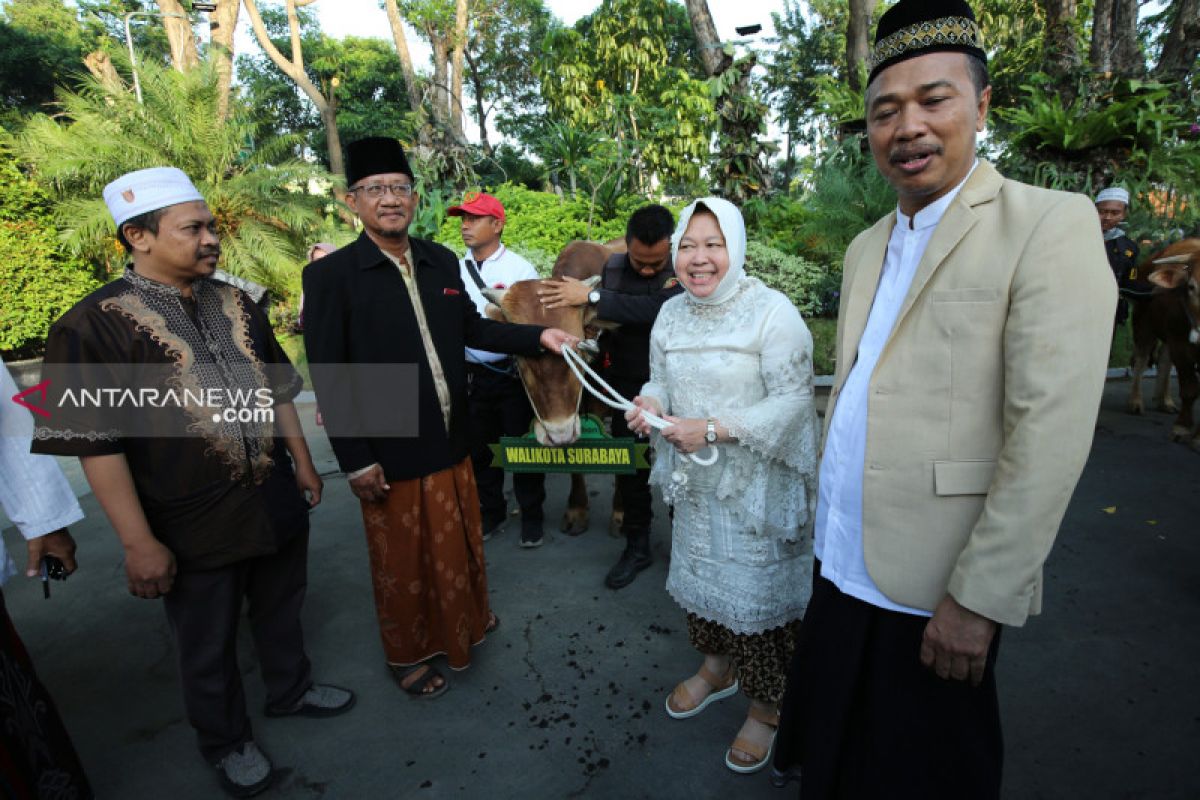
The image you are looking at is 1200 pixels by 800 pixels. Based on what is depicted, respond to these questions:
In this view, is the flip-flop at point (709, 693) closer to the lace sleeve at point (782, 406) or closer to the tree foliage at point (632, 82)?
the lace sleeve at point (782, 406)

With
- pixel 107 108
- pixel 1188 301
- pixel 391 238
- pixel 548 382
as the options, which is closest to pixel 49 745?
pixel 391 238

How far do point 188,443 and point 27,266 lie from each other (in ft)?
38.0

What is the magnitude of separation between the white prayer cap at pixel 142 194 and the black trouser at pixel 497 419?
7.87 feet

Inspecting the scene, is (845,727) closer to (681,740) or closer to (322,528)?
(681,740)

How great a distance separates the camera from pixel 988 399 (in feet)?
4.83

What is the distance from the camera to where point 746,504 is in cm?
242

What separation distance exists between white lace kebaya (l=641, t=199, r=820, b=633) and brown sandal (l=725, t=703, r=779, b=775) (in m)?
0.42

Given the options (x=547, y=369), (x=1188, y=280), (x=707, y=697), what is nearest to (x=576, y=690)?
(x=707, y=697)

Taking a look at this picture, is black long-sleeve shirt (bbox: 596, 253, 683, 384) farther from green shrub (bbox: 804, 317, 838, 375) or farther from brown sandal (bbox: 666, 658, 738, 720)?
green shrub (bbox: 804, 317, 838, 375)

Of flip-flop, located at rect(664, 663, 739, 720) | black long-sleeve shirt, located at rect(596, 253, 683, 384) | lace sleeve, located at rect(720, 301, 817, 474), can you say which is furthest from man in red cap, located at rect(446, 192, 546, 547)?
lace sleeve, located at rect(720, 301, 817, 474)

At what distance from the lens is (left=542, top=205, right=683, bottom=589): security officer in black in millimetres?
3584

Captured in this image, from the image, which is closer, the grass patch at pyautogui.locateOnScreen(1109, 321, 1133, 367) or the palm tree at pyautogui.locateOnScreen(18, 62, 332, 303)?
the grass patch at pyautogui.locateOnScreen(1109, 321, 1133, 367)

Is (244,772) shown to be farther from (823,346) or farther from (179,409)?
(823,346)

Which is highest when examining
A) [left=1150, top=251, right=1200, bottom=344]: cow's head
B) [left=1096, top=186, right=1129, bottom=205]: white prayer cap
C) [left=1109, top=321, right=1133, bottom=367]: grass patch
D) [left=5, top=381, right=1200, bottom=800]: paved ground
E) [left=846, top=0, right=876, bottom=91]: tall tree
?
[left=846, top=0, right=876, bottom=91]: tall tree
